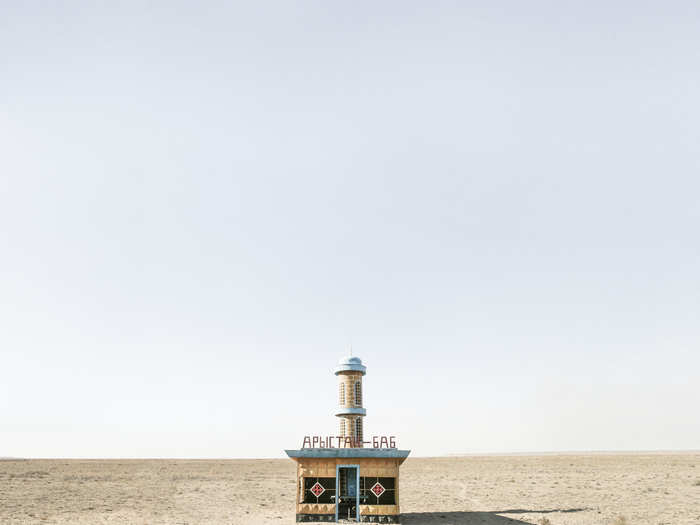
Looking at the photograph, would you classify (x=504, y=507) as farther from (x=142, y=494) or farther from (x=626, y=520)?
(x=142, y=494)

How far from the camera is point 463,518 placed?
1425 inches

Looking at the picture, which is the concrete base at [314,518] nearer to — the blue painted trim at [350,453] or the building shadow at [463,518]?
the blue painted trim at [350,453]

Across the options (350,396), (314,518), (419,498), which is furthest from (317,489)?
(419,498)

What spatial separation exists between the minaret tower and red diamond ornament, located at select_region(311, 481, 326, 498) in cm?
480

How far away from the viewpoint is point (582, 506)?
4219 cm

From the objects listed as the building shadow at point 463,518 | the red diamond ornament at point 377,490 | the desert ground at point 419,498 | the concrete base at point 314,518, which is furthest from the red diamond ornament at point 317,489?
the building shadow at point 463,518

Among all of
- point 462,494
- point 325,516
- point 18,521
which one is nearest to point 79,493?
point 18,521

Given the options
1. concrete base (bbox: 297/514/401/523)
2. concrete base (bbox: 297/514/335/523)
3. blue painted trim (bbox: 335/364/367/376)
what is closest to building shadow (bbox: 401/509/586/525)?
concrete base (bbox: 297/514/401/523)

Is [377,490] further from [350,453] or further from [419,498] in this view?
[419,498]

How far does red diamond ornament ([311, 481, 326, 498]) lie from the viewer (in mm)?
32969

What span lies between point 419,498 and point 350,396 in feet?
53.0

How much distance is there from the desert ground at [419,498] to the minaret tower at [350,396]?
6.49 m

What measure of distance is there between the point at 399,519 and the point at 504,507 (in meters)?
12.4

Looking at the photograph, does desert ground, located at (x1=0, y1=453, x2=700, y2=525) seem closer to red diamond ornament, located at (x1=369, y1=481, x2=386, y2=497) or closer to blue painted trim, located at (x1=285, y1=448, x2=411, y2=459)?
red diamond ornament, located at (x1=369, y1=481, x2=386, y2=497)
